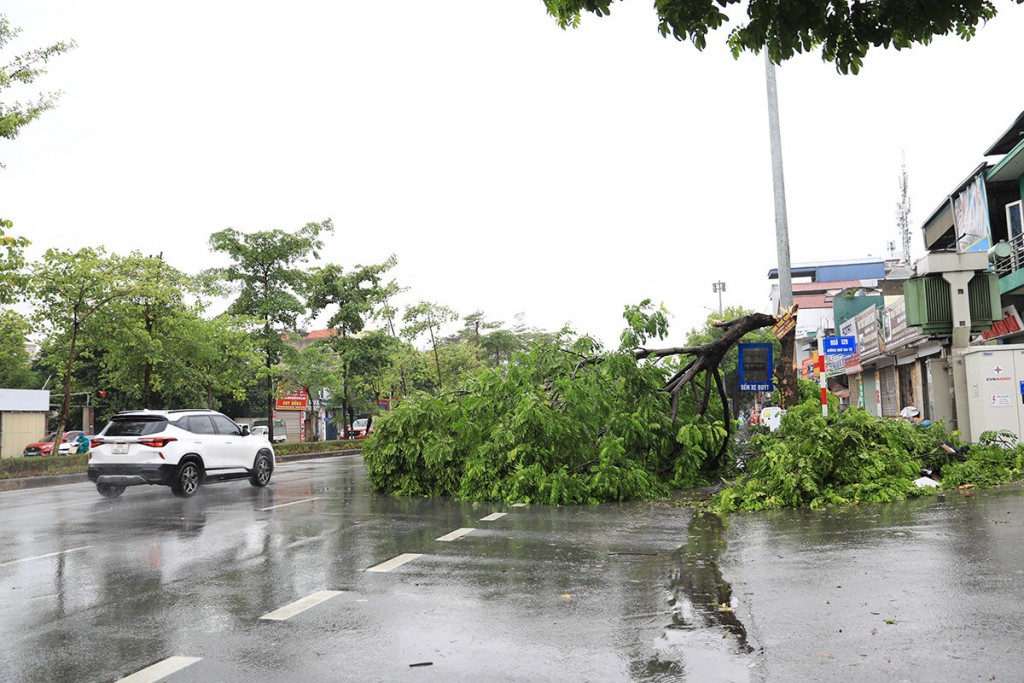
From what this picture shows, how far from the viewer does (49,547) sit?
9.37 meters

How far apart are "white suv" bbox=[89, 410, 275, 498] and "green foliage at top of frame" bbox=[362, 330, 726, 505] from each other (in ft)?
11.2

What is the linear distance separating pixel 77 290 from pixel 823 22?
27.1 metres

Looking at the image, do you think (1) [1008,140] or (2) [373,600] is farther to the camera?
(1) [1008,140]

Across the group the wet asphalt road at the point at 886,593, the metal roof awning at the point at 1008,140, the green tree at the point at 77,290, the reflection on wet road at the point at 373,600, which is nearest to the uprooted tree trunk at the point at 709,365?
the reflection on wet road at the point at 373,600

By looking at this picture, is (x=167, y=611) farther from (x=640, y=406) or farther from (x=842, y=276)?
(x=842, y=276)

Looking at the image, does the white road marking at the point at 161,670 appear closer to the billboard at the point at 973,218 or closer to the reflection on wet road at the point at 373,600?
the reflection on wet road at the point at 373,600

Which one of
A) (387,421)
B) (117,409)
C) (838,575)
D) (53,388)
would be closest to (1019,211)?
(387,421)

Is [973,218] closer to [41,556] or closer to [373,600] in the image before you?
[373,600]

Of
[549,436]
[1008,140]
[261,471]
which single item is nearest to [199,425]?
[261,471]

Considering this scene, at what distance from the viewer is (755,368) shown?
1753 centimetres

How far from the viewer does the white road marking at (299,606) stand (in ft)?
18.8

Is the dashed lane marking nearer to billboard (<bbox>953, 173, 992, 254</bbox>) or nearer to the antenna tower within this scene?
billboard (<bbox>953, 173, 992, 254</bbox>)

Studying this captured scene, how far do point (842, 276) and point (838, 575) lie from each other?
104202 millimetres

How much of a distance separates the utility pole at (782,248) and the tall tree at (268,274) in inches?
902
